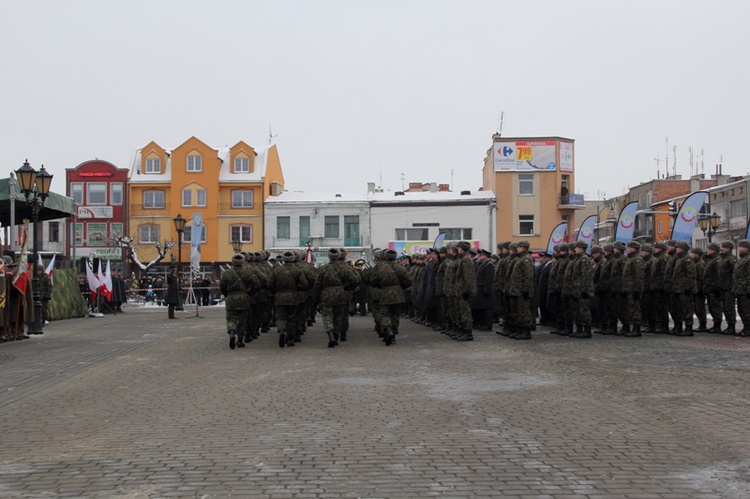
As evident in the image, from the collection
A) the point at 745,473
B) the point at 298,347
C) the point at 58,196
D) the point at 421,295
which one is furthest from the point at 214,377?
the point at 58,196

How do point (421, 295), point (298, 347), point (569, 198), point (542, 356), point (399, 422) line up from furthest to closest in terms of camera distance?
point (569, 198) < point (421, 295) < point (298, 347) < point (542, 356) < point (399, 422)

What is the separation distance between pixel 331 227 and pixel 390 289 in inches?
1775

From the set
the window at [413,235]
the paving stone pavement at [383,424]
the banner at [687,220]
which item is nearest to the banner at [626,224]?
the banner at [687,220]

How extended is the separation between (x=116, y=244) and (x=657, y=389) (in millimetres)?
56012

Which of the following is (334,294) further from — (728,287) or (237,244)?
(237,244)

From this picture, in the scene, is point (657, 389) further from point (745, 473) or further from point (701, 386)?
point (745, 473)

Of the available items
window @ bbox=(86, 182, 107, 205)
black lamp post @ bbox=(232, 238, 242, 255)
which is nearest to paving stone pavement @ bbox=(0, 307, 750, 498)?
black lamp post @ bbox=(232, 238, 242, 255)

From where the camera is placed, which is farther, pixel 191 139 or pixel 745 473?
pixel 191 139

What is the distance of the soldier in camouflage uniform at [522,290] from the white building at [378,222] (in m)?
42.1

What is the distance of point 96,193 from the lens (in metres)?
61.0

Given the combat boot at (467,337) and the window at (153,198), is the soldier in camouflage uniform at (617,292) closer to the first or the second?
the combat boot at (467,337)

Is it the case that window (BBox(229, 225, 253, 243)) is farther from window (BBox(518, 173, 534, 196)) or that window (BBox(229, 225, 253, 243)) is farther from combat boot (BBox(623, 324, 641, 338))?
combat boot (BBox(623, 324, 641, 338))

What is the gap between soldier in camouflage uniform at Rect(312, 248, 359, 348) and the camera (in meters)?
15.1

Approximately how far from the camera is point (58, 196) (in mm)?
22734
